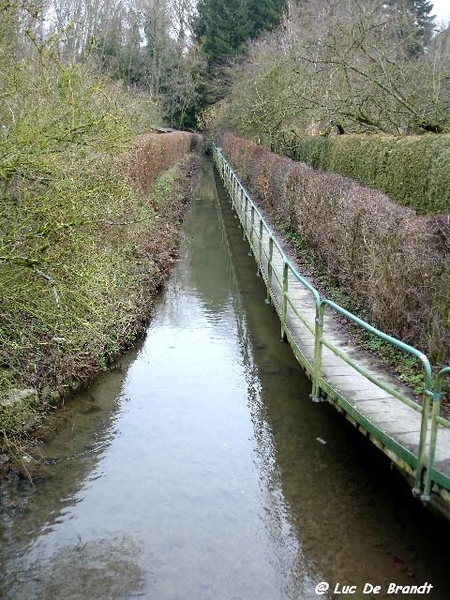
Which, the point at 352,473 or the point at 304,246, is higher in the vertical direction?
the point at 304,246

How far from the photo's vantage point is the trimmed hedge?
10.3 metres

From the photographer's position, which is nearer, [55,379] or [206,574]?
[206,574]

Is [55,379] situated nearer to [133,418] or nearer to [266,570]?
[133,418]

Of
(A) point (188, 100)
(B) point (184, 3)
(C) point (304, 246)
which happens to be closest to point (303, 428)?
(C) point (304, 246)

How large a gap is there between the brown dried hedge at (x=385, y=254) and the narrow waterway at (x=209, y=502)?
1397mm

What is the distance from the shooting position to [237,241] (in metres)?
18.1

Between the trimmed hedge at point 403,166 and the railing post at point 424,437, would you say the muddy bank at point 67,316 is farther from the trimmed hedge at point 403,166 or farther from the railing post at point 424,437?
the trimmed hedge at point 403,166

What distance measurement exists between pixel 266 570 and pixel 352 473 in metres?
1.64

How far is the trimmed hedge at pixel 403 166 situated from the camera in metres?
10.3

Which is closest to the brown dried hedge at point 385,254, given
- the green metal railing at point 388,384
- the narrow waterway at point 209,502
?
the green metal railing at point 388,384

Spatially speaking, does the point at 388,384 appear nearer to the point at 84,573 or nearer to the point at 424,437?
the point at 424,437

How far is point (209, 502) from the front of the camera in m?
5.68

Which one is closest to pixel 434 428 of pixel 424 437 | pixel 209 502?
pixel 424 437

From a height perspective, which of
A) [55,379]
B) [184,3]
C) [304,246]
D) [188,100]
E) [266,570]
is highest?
[184,3]
